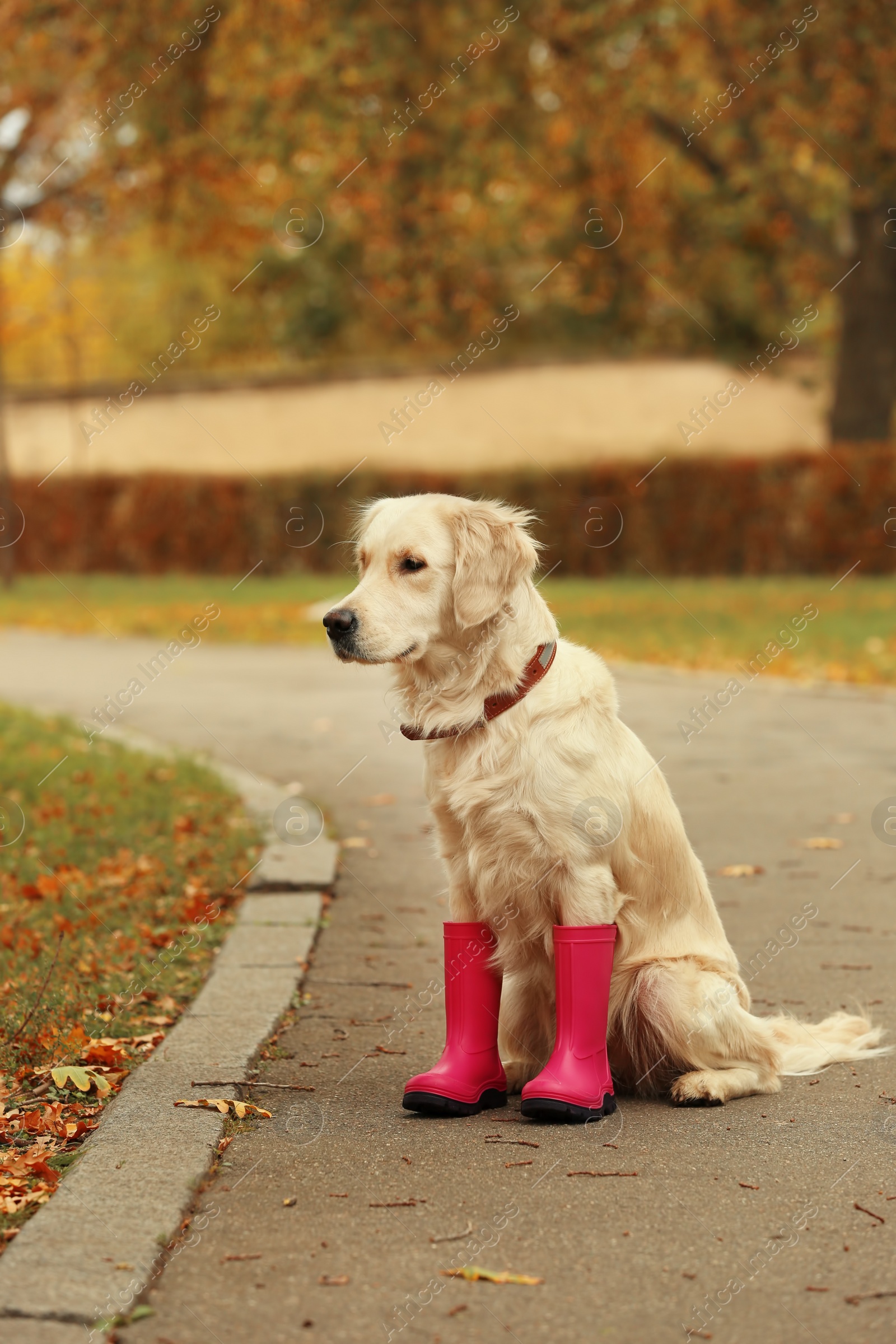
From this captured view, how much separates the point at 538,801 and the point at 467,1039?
693 mm

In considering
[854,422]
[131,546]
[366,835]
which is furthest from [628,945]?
[131,546]

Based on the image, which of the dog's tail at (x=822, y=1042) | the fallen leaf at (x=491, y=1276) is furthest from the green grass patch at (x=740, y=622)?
the fallen leaf at (x=491, y=1276)

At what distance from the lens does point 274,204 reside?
22078 millimetres

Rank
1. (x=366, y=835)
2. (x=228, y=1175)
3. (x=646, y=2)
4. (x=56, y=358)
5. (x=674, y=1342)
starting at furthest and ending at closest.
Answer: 1. (x=56, y=358)
2. (x=646, y=2)
3. (x=366, y=835)
4. (x=228, y=1175)
5. (x=674, y=1342)

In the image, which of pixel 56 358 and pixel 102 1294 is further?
pixel 56 358

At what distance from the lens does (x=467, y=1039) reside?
13.1 ft

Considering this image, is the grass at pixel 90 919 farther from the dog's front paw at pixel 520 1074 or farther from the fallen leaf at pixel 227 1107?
the dog's front paw at pixel 520 1074

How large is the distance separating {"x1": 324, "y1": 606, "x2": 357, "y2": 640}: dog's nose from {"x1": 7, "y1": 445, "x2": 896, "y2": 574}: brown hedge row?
18352 millimetres

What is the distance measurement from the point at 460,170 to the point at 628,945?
49.3ft

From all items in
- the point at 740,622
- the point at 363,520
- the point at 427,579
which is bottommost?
the point at 427,579

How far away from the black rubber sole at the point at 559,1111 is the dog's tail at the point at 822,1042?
2.20ft

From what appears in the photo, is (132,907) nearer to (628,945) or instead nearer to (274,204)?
(628,945)

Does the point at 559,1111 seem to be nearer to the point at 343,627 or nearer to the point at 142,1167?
the point at 142,1167

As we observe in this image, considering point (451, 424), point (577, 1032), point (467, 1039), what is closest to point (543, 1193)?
point (577, 1032)
